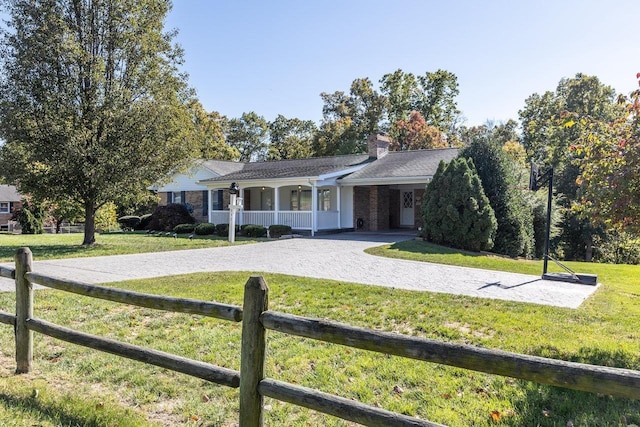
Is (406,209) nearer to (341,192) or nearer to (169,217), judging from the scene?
(341,192)

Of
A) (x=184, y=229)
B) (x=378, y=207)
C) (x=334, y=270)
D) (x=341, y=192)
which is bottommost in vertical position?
(x=334, y=270)

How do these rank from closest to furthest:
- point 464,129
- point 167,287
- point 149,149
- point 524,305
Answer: point 524,305 → point 167,287 → point 149,149 → point 464,129

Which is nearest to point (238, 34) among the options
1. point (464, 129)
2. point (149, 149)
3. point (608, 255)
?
point (149, 149)

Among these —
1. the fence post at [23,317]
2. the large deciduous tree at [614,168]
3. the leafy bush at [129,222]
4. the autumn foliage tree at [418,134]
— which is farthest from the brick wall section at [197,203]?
the large deciduous tree at [614,168]

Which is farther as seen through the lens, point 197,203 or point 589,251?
point 197,203

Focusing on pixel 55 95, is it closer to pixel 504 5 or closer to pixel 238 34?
pixel 238 34

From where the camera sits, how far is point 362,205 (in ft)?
72.7

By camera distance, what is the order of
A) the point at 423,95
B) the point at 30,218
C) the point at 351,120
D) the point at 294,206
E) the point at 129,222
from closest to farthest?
the point at 294,206 < the point at 129,222 < the point at 30,218 < the point at 351,120 < the point at 423,95

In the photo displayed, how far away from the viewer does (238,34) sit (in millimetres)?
17906

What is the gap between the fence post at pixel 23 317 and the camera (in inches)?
157

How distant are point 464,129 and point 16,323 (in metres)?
46.2

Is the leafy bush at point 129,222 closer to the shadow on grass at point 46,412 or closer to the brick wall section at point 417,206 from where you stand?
the brick wall section at point 417,206

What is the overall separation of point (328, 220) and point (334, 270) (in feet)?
35.6

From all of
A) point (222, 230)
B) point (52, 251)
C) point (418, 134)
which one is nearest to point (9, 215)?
point (222, 230)
